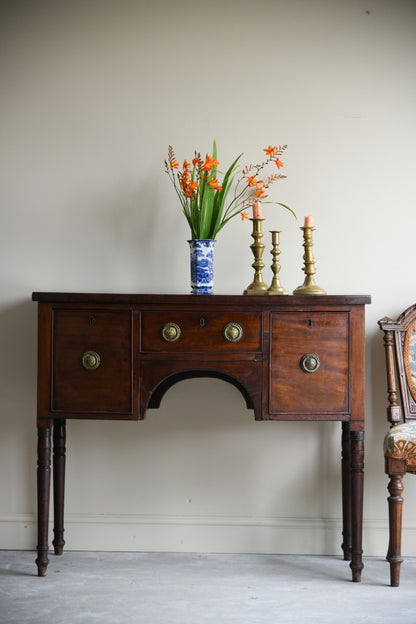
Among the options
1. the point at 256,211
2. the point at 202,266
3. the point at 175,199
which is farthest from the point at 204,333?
the point at 175,199

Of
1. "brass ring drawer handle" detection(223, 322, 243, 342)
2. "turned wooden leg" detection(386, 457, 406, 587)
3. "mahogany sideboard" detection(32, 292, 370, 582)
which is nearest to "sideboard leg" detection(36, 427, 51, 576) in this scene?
"mahogany sideboard" detection(32, 292, 370, 582)

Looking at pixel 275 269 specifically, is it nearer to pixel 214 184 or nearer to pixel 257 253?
pixel 257 253

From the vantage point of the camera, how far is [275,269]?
260 centimetres

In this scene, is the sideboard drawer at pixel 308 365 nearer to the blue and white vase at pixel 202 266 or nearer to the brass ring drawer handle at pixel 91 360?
the blue and white vase at pixel 202 266

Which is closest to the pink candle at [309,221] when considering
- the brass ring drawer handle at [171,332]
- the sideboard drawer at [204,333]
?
the sideboard drawer at [204,333]

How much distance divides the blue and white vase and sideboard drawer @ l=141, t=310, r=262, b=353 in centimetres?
20

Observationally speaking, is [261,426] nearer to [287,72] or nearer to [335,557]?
[335,557]

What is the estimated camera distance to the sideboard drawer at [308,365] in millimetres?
2330

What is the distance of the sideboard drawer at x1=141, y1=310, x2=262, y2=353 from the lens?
92.0 inches

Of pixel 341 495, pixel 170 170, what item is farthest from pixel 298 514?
pixel 170 170

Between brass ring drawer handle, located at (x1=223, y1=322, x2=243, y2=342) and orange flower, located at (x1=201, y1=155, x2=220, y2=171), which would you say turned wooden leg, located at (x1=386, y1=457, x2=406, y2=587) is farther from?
orange flower, located at (x1=201, y1=155, x2=220, y2=171)

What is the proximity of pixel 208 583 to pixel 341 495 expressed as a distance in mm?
672

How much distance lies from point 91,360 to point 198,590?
0.80 m

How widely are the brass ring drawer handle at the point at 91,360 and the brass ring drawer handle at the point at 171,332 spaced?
0.75 feet
